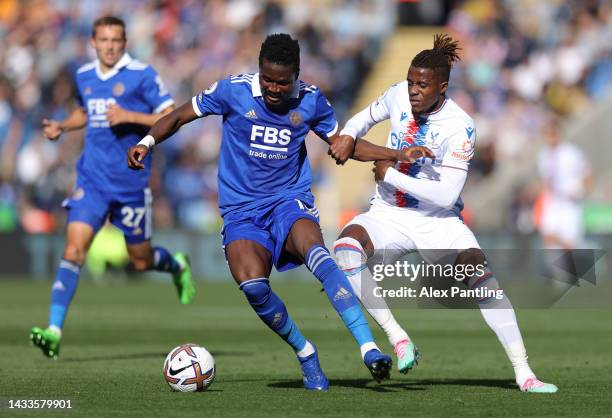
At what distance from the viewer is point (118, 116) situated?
37.4 feet

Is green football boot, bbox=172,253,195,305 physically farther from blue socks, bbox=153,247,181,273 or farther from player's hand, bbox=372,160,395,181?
player's hand, bbox=372,160,395,181

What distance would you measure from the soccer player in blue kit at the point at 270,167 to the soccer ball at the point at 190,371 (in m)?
0.51

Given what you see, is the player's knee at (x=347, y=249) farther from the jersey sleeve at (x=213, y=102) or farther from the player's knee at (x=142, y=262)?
the player's knee at (x=142, y=262)

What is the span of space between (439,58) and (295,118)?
44.3 inches

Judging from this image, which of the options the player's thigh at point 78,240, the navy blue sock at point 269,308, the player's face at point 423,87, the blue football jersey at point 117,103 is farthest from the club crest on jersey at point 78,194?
the player's face at point 423,87

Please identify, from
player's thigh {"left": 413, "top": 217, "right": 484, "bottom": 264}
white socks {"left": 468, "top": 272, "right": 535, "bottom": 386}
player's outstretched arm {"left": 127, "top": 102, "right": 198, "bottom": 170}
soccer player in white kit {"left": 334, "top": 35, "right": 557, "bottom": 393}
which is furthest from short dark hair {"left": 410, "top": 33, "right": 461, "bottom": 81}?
player's outstretched arm {"left": 127, "top": 102, "right": 198, "bottom": 170}

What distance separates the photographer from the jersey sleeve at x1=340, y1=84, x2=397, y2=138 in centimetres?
921

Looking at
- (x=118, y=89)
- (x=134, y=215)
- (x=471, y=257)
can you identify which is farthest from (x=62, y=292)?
(x=471, y=257)

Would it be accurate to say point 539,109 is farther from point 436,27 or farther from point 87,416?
point 87,416

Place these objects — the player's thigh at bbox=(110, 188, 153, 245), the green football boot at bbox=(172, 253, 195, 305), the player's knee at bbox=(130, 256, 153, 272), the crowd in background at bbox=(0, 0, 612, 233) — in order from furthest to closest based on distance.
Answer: the crowd in background at bbox=(0, 0, 612, 233) → the green football boot at bbox=(172, 253, 195, 305) → the player's knee at bbox=(130, 256, 153, 272) → the player's thigh at bbox=(110, 188, 153, 245)

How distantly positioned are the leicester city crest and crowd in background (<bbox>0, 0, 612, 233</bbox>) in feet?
47.7

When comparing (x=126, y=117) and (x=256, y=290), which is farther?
(x=126, y=117)

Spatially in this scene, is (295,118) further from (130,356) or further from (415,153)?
(130,356)

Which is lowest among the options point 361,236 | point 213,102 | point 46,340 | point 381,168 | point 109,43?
point 46,340
